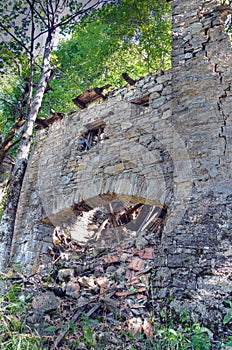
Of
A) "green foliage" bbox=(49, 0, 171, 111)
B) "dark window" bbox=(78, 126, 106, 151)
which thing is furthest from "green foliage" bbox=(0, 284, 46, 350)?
"green foliage" bbox=(49, 0, 171, 111)

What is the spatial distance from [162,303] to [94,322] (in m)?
0.71

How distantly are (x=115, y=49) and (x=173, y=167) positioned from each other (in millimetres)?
7193

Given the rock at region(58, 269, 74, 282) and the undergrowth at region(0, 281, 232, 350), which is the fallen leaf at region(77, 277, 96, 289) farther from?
the undergrowth at region(0, 281, 232, 350)

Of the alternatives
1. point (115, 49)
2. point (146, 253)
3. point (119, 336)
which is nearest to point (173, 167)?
point (146, 253)

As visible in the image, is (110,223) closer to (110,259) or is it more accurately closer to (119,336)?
(110,259)

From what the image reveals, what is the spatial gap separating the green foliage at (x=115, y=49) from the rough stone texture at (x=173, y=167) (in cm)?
395

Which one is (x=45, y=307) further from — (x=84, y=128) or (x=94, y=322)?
(x=84, y=128)

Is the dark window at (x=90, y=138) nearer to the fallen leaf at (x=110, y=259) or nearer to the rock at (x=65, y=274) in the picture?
the fallen leaf at (x=110, y=259)

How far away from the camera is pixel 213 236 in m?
3.06

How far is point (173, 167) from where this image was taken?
3941 millimetres

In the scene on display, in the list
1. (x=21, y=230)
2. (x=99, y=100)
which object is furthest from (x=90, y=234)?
(x=99, y=100)

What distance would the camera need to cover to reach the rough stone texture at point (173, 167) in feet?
10.0

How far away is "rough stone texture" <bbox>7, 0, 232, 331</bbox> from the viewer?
121 inches

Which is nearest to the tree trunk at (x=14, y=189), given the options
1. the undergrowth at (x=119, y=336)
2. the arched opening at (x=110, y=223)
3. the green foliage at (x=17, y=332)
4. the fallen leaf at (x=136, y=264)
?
the arched opening at (x=110, y=223)
